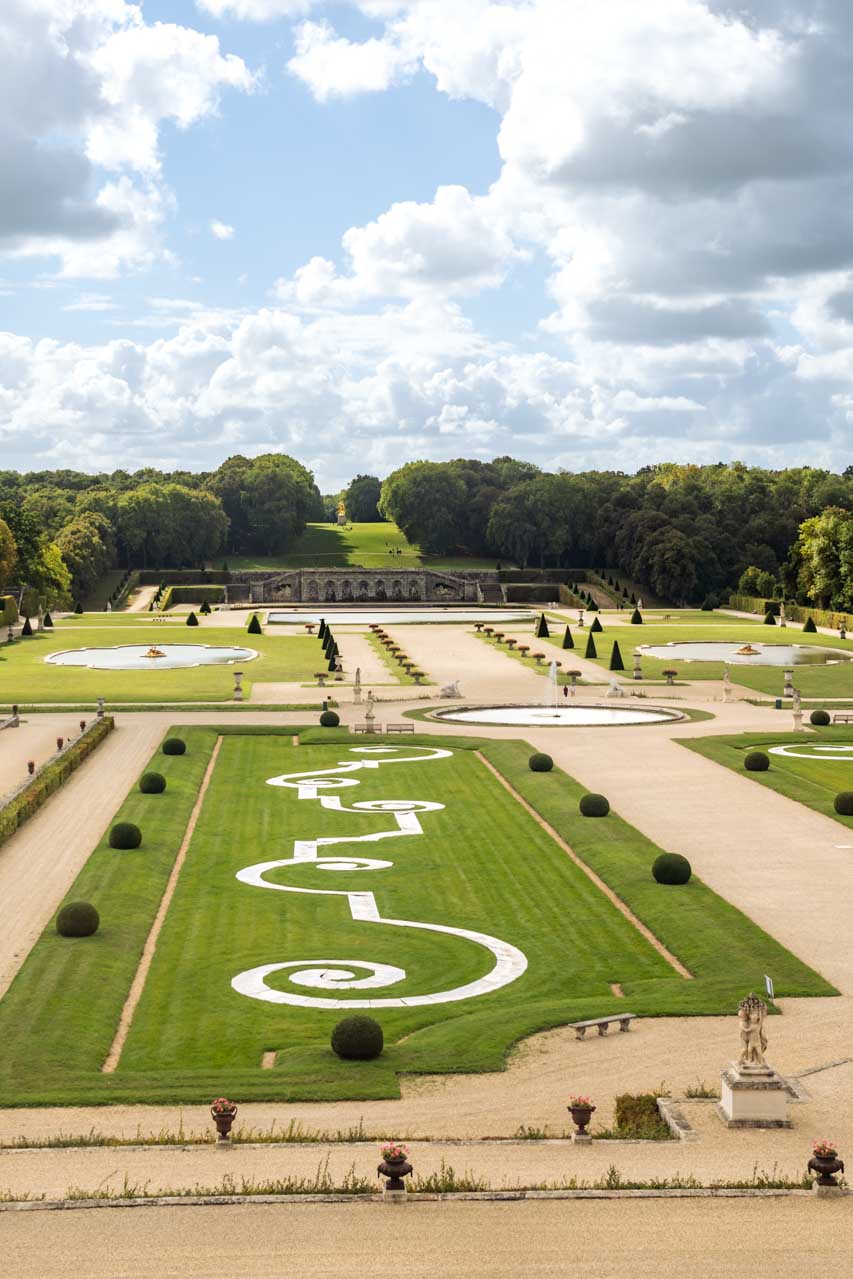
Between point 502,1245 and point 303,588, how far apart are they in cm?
14760

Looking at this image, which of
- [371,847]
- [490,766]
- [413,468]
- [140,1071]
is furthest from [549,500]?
[140,1071]

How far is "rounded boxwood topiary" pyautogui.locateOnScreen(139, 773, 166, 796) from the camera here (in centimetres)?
4491

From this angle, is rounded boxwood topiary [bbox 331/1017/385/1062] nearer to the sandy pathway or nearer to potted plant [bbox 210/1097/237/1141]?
potted plant [bbox 210/1097/237/1141]

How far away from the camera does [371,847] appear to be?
38375 millimetres

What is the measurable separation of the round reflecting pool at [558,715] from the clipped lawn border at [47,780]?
15.0 metres

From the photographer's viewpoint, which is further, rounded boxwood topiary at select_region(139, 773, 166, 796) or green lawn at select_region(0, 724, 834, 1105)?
rounded boxwood topiary at select_region(139, 773, 166, 796)

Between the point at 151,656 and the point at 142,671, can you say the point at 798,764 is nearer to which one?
the point at 142,671

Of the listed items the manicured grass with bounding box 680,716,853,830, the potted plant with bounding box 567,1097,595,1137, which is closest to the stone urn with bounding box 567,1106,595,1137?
the potted plant with bounding box 567,1097,595,1137

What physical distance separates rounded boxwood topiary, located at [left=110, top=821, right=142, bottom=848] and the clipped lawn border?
2743mm

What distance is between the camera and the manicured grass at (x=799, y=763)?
45.2 m

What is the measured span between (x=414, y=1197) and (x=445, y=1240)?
3.42 feet

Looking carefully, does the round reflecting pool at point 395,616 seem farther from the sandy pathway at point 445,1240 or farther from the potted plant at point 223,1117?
the sandy pathway at point 445,1240

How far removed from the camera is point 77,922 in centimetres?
2928

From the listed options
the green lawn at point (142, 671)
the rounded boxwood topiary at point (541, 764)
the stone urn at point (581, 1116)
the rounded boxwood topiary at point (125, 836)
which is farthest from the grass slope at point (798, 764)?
the green lawn at point (142, 671)
